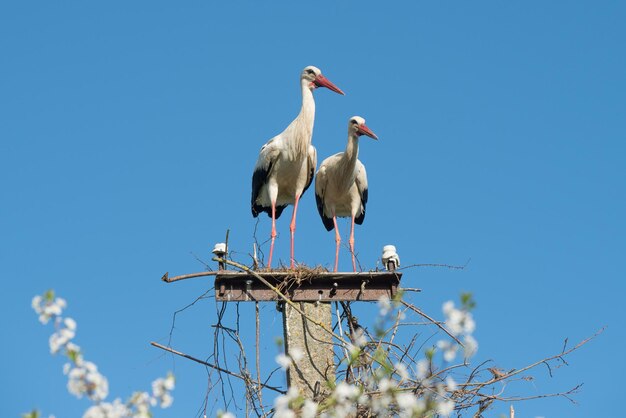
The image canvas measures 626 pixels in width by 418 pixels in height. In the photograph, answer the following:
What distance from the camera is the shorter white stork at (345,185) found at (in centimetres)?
1029

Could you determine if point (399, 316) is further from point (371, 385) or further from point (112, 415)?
point (112, 415)

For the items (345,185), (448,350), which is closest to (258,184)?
(345,185)

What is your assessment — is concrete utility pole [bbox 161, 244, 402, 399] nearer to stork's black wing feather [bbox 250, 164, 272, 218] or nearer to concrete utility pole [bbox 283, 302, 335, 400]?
concrete utility pole [bbox 283, 302, 335, 400]

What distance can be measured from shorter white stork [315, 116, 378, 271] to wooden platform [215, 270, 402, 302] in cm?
255

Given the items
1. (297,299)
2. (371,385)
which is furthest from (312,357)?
(371,385)

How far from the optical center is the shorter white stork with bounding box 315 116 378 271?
1029cm

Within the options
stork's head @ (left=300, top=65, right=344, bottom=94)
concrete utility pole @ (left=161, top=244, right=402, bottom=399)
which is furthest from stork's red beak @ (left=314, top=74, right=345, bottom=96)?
concrete utility pole @ (left=161, top=244, right=402, bottom=399)

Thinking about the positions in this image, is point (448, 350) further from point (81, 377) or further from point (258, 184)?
point (258, 184)

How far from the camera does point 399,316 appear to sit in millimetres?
6855

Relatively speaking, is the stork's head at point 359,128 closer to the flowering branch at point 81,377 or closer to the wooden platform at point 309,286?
the wooden platform at point 309,286

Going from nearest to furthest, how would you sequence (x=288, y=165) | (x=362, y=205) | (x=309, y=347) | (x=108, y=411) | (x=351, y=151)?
(x=108, y=411) < (x=309, y=347) < (x=288, y=165) < (x=351, y=151) < (x=362, y=205)

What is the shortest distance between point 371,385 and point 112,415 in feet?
6.82

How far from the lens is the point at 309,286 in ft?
24.4

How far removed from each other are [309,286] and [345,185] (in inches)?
122
